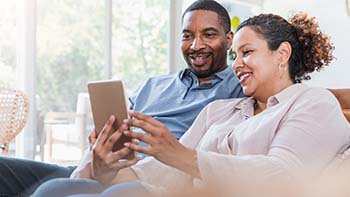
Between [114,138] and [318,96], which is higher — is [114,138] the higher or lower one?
the lower one

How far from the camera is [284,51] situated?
1433 mm

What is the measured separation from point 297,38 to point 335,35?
126 inches

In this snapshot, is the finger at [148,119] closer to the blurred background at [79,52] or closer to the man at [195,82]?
the man at [195,82]

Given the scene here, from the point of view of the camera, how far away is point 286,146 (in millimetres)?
1175

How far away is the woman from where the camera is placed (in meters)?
1.13

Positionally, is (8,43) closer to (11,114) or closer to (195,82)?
(11,114)

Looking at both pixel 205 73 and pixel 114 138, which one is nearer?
pixel 114 138

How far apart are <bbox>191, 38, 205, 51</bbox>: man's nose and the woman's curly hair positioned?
436mm

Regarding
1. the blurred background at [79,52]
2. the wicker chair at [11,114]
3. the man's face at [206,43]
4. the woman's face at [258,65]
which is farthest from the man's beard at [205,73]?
the blurred background at [79,52]

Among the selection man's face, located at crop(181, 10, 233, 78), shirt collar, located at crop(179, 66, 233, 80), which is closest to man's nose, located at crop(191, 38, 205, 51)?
man's face, located at crop(181, 10, 233, 78)

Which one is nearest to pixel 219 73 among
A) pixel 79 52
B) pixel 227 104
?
pixel 227 104

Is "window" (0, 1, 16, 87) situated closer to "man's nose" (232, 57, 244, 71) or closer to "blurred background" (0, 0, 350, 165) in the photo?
"blurred background" (0, 0, 350, 165)

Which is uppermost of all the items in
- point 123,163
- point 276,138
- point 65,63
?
point 276,138

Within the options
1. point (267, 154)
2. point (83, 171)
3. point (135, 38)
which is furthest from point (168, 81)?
point (135, 38)
